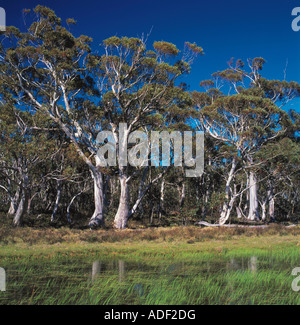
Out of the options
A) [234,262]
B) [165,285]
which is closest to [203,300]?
[165,285]

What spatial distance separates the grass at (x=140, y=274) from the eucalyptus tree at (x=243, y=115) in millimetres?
15667

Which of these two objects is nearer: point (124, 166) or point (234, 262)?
point (234, 262)

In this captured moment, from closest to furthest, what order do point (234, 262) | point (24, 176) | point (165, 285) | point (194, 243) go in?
point (165, 285), point (234, 262), point (194, 243), point (24, 176)

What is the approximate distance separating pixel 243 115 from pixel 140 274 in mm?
26436

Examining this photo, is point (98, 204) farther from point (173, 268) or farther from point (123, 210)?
point (173, 268)

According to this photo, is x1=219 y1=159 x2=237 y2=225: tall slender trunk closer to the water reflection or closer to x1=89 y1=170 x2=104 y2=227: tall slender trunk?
x1=89 y1=170 x2=104 y2=227: tall slender trunk

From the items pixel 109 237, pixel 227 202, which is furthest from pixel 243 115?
pixel 109 237

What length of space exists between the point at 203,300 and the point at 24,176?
21.7m

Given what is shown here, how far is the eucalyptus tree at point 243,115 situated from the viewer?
33.6 m

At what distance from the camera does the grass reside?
777 centimetres

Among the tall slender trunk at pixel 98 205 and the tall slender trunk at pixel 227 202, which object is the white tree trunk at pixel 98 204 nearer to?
the tall slender trunk at pixel 98 205

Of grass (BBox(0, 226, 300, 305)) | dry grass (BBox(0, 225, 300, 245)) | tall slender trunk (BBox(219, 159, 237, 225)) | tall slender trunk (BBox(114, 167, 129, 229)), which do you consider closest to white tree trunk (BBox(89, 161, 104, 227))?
tall slender trunk (BBox(114, 167, 129, 229))
